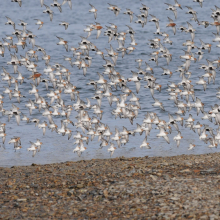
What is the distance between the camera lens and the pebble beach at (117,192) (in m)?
9.88

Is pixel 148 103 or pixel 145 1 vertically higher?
pixel 145 1

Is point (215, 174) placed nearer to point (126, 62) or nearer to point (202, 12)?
point (126, 62)

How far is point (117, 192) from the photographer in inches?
433

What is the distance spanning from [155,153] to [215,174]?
7320 mm

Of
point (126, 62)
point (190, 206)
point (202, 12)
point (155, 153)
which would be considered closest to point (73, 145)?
point (155, 153)

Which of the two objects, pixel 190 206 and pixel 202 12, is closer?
pixel 190 206

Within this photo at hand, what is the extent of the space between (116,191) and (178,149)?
974 cm

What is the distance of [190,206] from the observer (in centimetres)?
984

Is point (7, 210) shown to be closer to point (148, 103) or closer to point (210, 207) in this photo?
point (210, 207)

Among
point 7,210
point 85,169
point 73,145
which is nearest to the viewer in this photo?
point 7,210

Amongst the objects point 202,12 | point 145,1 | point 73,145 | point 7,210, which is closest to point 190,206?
point 7,210

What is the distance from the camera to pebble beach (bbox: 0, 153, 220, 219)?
9883 mm

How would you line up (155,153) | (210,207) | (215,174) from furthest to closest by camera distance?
(155,153) → (215,174) → (210,207)

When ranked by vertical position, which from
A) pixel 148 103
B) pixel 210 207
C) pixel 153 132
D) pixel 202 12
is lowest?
pixel 210 207
